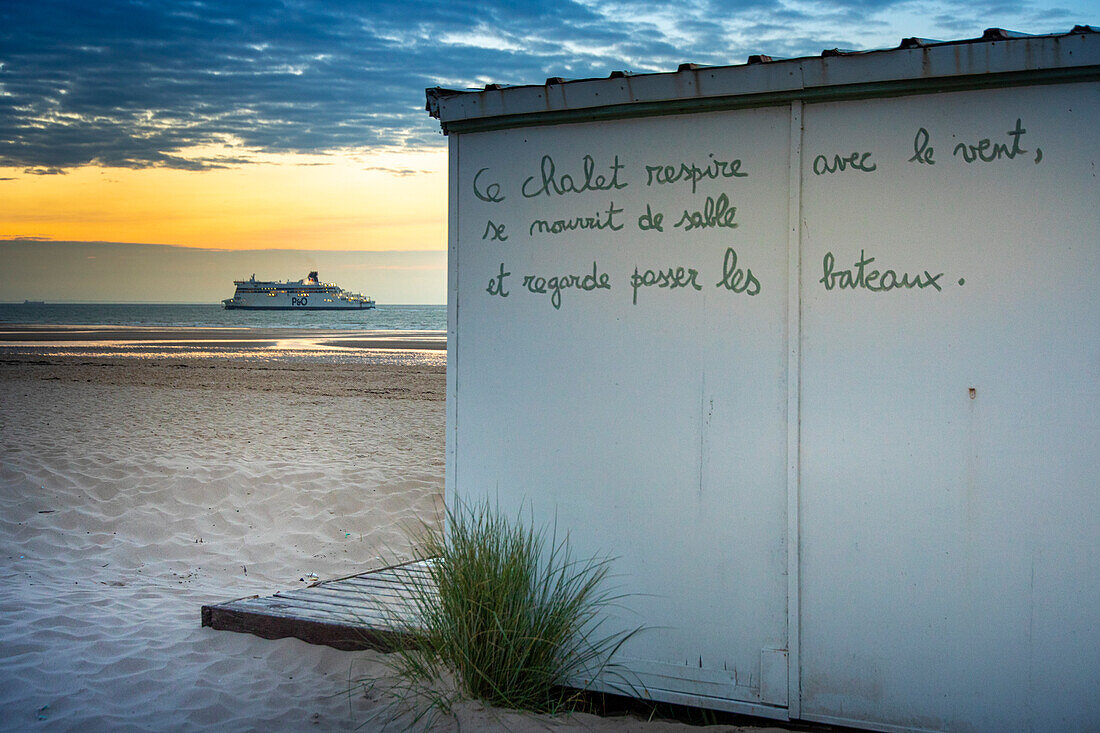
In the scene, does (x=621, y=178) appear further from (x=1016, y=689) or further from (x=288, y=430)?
(x=288, y=430)

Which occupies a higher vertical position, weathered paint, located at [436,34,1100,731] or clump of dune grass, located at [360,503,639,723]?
weathered paint, located at [436,34,1100,731]

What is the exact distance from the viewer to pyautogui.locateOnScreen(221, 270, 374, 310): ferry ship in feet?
373

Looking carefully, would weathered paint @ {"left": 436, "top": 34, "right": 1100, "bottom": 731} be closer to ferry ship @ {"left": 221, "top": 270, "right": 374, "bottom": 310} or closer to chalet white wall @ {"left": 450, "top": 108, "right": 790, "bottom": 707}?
chalet white wall @ {"left": 450, "top": 108, "right": 790, "bottom": 707}

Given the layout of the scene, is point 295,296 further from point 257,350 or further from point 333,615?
point 333,615

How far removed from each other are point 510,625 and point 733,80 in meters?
2.32

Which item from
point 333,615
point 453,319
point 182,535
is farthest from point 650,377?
point 182,535

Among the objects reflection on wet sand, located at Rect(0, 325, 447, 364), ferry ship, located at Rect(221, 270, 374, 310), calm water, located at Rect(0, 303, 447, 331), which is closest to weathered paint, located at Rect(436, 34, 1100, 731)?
reflection on wet sand, located at Rect(0, 325, 447, 364)

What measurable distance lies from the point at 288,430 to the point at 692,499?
891 cm

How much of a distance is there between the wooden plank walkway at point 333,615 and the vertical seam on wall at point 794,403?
5.36 ft

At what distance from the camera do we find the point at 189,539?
22.4 ft

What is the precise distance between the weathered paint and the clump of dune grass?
135mm

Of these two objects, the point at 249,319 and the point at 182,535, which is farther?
the point at 249,319

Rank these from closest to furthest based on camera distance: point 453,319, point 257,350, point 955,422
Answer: point 955,422 → point 453,319 → point 257,350

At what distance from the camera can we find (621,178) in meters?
3.65
